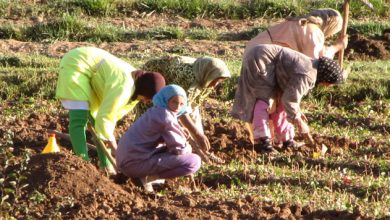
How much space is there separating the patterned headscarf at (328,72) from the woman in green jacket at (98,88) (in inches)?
73.0

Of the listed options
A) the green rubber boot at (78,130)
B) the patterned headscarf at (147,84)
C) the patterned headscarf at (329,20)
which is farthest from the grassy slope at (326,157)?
the green rubber boot at (78,130)

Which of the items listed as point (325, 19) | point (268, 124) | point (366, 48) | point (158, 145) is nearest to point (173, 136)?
point (158, 145)

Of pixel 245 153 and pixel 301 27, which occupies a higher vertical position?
pixel 301 27

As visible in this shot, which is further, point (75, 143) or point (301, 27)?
point (301, 27)

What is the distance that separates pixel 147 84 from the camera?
31.8 feet

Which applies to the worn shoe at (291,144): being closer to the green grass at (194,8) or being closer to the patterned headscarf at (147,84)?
the patterned headscarf at (147,84)

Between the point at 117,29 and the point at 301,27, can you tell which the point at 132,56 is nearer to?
the point at 117,29

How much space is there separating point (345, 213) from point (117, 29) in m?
9.23

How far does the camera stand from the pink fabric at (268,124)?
11086mm

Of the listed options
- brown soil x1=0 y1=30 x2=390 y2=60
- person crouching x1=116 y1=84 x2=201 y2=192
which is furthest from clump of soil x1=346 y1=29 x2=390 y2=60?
person crouching x1=116 y1=84 x2=201 y2=192

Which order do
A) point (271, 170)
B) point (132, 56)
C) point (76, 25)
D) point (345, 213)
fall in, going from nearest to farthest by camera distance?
point (345, 213) < point (271, 170) < point (132, 56) < point (76, 25)

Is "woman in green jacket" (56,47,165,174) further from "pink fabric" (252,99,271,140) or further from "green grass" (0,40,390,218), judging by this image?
"pink fabric" (252,99,271,140)

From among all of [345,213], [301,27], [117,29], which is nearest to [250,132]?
[301,27]

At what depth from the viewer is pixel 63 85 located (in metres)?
9.95
